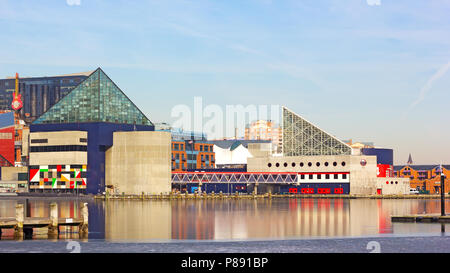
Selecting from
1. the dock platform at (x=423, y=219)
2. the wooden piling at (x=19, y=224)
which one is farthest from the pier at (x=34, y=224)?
the dock platform at (x=423, y=219)

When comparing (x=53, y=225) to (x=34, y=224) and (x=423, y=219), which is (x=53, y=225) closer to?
(x=34, y=224)

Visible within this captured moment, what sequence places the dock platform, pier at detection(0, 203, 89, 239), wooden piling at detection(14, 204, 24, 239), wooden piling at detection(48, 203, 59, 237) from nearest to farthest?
wooden piling at detection(14, 204, 24, 239), pier at detection(0, 203, 89, 239), wooden piling at detection(48, 203, 59, 237), the dock platform

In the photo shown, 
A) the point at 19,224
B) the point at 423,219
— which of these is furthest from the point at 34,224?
the point at 423,219

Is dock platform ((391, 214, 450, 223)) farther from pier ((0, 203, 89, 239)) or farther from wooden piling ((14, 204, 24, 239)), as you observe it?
wooden piling ((14, 204, 24, 239))

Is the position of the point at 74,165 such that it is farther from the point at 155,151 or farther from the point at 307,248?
the point at 307,248

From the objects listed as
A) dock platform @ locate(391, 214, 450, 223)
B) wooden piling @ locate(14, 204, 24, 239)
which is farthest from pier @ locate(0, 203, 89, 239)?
dock platform @ locate(391, 214, 450, 223)

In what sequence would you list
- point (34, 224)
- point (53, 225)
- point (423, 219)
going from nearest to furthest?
point (34, 224), point (53, 225), point (423, 219)

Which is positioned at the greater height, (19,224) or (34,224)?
(19,224)

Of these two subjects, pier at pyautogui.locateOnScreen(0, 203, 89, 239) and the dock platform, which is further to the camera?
the dock platform

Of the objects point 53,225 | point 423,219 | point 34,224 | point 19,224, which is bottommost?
point 423,219

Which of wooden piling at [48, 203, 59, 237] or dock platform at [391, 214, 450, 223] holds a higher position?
wooden piling at [48, 203, 59, 237]

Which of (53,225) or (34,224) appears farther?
(53,225)
